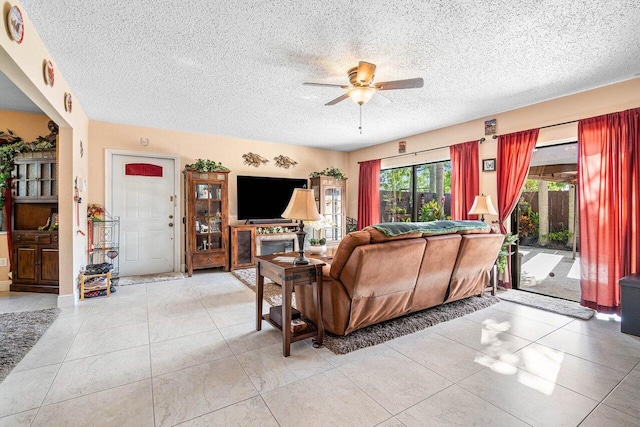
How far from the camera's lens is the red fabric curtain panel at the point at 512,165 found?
386 centimetres

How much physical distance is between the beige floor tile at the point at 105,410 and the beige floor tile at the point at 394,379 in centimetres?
126

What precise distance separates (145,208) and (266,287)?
2611 mm

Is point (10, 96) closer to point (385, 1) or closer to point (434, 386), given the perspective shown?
point (385, 1)

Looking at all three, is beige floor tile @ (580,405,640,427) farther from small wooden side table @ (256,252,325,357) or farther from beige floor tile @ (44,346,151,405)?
beige floor tile @ (44,346,151,405)

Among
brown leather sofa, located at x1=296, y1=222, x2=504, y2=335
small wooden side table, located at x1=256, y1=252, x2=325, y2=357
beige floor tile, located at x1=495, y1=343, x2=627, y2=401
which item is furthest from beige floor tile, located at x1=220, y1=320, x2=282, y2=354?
beige floor tile, located at x1=495, y1=343, x2=627, y2=401

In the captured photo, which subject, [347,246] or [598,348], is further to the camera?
[598,348]

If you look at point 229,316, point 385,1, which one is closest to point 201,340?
point 229,316

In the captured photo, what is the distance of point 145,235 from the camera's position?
196 inches

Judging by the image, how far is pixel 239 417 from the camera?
5.40 ft

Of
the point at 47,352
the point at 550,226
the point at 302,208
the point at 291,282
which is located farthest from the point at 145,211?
the point at 550,226

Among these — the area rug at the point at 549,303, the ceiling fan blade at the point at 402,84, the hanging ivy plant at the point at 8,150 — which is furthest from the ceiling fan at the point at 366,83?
the hanging ivy plant at the point at 8,150

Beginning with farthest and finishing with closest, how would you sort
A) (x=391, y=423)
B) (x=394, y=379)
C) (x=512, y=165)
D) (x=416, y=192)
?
1. (x=416, y=192)
2. (x=512, y=165)
3. (x=394, y=379)
4. (x=391, y=423)

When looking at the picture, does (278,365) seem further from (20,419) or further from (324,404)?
(20,419)

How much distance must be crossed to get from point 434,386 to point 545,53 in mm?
2894
